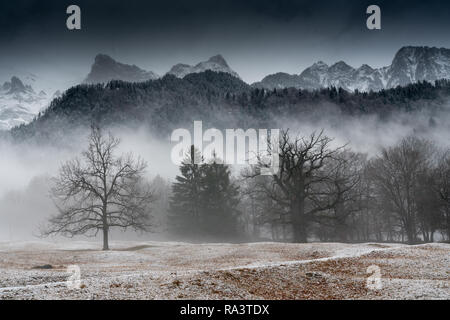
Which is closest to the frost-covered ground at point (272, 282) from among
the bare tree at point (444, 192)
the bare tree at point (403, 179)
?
the bare tree at point (403, 179)

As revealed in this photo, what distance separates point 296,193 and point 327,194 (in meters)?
4.04

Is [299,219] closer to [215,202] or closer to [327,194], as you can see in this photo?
[327,194]

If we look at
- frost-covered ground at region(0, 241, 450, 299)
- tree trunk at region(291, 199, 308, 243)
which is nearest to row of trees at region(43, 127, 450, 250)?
tree trunk at region(291, 199, 308, 243)

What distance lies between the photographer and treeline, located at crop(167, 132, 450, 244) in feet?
116

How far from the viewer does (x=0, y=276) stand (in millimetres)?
15195

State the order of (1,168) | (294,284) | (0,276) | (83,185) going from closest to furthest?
(294,284)
(0,276)
(83,185)
(1,168)

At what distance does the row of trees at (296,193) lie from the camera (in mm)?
34450

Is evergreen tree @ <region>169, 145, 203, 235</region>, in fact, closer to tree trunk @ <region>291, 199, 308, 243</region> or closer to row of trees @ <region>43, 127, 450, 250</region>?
row of trees @ <region>43, 127, 450, 250</region>

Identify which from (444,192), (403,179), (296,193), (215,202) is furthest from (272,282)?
(215,202)

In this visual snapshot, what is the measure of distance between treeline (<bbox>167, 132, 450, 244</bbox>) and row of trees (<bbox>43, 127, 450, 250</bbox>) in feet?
0.48

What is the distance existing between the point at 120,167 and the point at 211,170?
86.2 feet

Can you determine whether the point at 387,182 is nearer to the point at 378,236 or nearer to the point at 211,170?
the point at 378,236

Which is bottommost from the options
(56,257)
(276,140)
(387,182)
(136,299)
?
(56,257)
